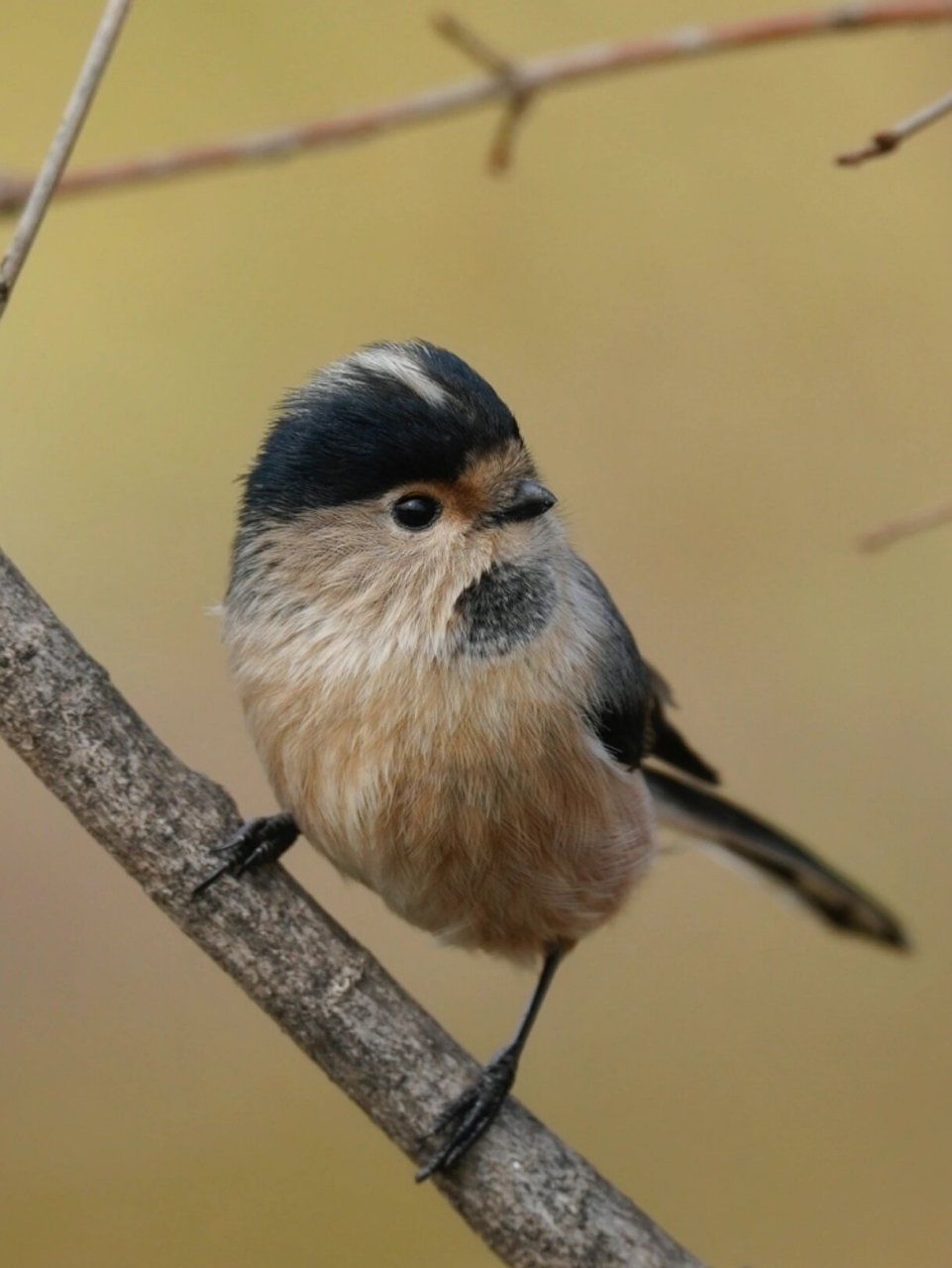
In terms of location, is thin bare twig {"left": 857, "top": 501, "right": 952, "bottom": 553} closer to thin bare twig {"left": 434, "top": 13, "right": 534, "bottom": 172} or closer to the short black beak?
the short black beak

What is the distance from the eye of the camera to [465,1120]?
7.00 feet

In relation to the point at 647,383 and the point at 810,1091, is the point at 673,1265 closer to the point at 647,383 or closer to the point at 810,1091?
the point at 810,1091

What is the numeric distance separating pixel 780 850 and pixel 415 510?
4.16 feet

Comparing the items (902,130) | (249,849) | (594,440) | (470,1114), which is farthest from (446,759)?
(594,440)

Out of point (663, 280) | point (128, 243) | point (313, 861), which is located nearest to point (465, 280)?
point (663, 280)

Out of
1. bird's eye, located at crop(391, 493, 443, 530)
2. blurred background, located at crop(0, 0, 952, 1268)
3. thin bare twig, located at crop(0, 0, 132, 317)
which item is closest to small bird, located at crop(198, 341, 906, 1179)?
bird's eye, located at crop(391, 493, 443, 530)

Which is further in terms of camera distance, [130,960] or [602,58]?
[130,960]

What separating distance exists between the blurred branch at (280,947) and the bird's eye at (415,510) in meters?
0.46

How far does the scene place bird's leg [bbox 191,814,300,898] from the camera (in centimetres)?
203

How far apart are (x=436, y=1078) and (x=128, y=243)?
3196 millimetres

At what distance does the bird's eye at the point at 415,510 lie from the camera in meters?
2.23

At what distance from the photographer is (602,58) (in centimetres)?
183

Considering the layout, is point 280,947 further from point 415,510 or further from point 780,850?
point 780,850

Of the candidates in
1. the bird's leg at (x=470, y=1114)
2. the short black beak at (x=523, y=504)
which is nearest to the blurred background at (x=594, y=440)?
the bird's leg at (x=470, y=1114)
